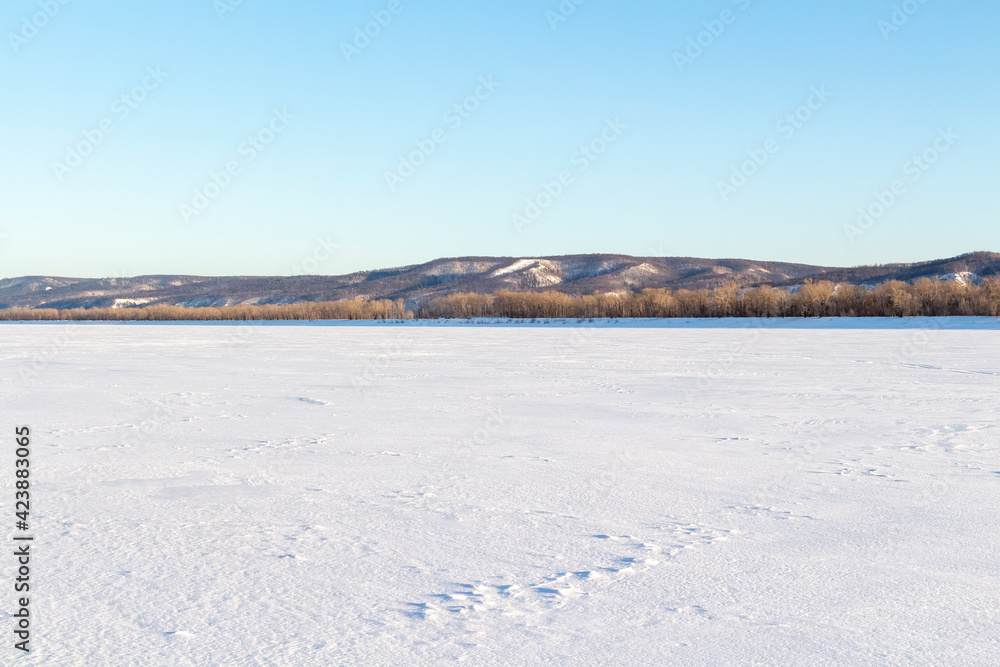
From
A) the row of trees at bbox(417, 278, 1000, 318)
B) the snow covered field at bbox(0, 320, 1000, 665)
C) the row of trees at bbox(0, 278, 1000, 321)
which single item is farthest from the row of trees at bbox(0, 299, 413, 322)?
the snow covered field at bbox(0, 320, 1000, 665)

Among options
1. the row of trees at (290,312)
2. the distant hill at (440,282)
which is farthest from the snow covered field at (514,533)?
the distant hill at (440,282)

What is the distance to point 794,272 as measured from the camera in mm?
144875

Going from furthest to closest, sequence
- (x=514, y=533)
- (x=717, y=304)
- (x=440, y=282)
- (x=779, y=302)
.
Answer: (x=440, y=282)
(x=717, y=304)
(x=779, y=302)
(x=514, y=533)

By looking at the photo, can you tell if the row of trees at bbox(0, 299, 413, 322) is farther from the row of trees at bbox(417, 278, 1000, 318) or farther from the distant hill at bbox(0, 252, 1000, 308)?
the distant hill at bbox(0, 252, 1000, 308)

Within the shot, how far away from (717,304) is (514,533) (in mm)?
42418

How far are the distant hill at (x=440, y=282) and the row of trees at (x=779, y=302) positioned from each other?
7469 centimetres

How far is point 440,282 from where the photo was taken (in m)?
151

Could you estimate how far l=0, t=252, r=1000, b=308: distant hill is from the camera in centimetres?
13812

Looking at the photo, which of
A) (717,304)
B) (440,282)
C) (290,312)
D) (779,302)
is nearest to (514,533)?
(779,302)

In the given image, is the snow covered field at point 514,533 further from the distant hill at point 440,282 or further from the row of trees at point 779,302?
the distant hill at point 440,282

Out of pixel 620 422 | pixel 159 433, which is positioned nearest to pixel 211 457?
pixel 159 433

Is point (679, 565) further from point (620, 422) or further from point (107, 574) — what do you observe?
point (620, 422)

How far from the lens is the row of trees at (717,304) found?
36.9 metres

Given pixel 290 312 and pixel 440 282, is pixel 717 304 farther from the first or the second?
pixel 440 282
